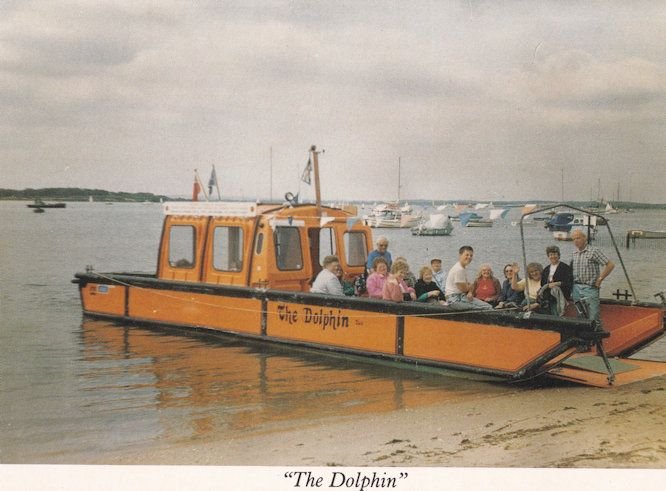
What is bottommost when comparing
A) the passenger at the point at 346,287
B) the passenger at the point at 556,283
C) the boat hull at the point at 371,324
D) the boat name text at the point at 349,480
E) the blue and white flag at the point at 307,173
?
the boat name text at the point at 349,480

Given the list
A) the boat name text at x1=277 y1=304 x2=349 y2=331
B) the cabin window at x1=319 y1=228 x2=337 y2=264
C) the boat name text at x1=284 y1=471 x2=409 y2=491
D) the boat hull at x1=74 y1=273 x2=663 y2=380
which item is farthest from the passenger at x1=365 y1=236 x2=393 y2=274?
the boat name text at x1=284 y1=471 x2=409 y2=491

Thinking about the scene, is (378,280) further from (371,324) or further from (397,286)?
(371,324)

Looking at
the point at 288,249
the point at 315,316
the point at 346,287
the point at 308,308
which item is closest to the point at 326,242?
the point at 288,249

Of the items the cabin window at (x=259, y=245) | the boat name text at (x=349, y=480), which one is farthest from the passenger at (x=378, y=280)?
the boat name text at (x=349, y=480)

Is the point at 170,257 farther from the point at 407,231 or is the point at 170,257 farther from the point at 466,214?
the point at 407,231

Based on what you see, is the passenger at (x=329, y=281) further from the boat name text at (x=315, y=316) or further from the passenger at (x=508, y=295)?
the passenger at (x=508, y=295)

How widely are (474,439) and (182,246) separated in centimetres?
714

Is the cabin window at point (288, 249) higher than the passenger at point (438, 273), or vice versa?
the cabin window at point (288, 249)

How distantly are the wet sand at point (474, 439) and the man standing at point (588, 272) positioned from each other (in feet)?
5.37

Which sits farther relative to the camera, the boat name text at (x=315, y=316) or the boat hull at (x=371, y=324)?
the boat name text at (x=315, y=316)

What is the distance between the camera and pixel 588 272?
930 cm

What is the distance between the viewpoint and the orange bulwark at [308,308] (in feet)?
27.2

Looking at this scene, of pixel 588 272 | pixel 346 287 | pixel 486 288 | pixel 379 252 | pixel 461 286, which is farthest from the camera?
pixel 346 287

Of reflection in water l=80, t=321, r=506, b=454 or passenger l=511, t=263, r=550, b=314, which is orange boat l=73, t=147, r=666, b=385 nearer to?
reflection in water l=80, t=321, r=506, b=454
